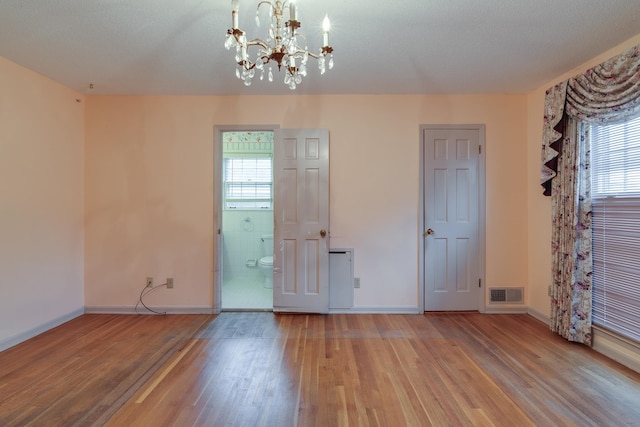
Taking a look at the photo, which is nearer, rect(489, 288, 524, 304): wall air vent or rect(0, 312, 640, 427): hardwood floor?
rect(0, 312, 640, 427): hardwood floor

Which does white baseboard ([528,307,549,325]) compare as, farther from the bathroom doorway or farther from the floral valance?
the bathroom doorway

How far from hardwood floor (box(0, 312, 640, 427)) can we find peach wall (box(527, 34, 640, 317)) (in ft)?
1.20

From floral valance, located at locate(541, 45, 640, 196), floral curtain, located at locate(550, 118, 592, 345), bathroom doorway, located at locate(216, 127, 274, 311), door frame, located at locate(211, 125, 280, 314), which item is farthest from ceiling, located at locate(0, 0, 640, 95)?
bathroom doorway, located at locate(216, 127, 274, 311)

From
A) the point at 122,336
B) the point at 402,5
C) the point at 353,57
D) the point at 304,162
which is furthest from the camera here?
the point at 304,162

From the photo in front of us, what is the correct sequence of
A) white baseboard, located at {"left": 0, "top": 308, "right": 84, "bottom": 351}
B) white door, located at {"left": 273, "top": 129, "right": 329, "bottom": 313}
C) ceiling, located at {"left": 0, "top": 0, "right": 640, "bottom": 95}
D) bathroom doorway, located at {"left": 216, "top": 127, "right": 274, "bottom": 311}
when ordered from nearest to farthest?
ceiling, located at {"left": 0, "top": 0, "right": 640, "bottom": 95}
white baseboard, located at {"left": 0, "top": 308, "right": 84, "bottom": 351}
white door, located at {"left": 273, "top": 129, "right": 329, "bottom": 313}
bathroom doorway, located at {"left": 216, "top": 127, "right": 274, "bottom": 311}

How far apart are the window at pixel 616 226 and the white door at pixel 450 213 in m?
1.04

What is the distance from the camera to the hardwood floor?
177cm

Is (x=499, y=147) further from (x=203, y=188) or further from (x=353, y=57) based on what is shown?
(x=203, y=188)

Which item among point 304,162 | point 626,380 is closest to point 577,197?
point 626,380

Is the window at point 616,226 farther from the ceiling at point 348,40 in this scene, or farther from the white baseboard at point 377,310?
the white baseboard at point 377,310

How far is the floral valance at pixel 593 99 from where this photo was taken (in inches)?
85.7

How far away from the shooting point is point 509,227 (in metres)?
3.45

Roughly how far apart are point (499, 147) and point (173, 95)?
383cm

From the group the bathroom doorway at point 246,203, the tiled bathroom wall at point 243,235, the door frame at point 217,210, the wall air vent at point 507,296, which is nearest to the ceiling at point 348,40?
the door frame at point 217,210
